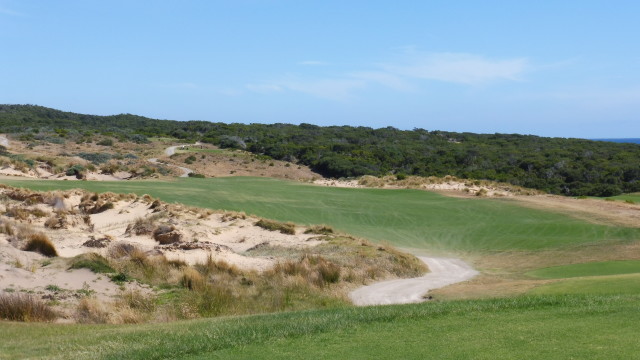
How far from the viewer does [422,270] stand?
70.0 feet

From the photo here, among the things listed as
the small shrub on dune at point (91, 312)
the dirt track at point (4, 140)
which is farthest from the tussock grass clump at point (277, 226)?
the dirt track at point (4, 140)

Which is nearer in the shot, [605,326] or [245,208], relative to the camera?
[605,326]

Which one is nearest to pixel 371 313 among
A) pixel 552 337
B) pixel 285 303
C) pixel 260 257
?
pixel 552 337

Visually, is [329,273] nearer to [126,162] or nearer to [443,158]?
[126,162]

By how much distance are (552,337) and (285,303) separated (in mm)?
8699

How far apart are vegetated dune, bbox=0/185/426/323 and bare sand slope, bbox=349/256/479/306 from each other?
1.71ft

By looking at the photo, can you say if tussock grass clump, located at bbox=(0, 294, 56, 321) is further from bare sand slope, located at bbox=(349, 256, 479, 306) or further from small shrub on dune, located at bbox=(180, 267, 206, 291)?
bare sand slope, located at bbox=(349, 256, 479, 306)

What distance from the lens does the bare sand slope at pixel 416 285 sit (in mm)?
16125

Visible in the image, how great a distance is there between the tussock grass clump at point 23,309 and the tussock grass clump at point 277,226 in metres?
13.5

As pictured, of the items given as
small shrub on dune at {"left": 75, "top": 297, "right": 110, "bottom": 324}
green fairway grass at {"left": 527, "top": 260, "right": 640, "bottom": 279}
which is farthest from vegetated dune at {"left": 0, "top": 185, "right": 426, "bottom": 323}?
green fairway grass at {"left": 527, "top": 260, "right": 640, "bottom": 279}

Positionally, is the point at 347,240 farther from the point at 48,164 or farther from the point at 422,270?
the point at 48,164

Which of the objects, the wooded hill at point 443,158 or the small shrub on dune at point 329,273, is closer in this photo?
the small shrub on dune at point 329,273

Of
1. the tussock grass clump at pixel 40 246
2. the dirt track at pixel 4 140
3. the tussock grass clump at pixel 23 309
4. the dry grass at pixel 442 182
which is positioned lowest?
the tussock grass clump at pixel 23 309

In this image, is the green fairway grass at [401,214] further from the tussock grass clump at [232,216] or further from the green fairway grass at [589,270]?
the green fairway grass at [589,270]
